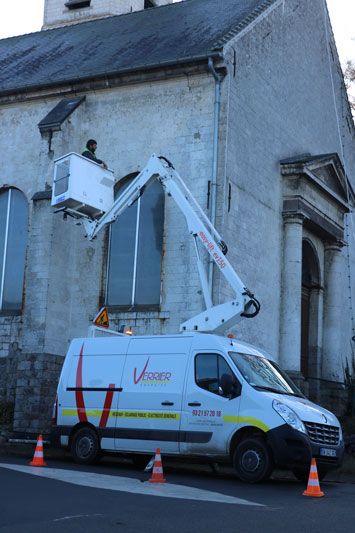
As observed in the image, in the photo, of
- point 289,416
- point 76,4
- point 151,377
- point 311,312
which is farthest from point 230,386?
point 76,4

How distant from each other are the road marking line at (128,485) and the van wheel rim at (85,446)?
4.43ft

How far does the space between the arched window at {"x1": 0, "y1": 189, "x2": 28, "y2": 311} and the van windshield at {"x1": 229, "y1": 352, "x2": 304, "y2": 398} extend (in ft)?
30.8

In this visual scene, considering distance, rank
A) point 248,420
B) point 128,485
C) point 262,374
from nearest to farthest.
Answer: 1. point 128,485
2. point 248,420
3. point 262,374

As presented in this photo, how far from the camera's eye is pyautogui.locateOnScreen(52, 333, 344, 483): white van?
11.5 meters

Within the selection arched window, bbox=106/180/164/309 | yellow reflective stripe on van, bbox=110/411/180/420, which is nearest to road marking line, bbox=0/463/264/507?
yellow reflective stripe on van, bbox=110/411/180/420

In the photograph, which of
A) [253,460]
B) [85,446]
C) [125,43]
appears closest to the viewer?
[253,460]

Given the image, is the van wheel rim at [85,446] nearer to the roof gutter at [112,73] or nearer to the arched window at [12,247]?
the arched window at [12,247]

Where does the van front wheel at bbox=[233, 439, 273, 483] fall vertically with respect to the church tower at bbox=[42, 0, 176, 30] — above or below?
below

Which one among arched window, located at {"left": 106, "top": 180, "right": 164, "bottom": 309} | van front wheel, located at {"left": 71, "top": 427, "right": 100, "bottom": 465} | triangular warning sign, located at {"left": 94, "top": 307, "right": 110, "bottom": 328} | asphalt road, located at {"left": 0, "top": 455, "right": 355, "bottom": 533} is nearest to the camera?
asphalt road, located at {"left": 0, "top": 455, "right": 355, "bottom": 533}

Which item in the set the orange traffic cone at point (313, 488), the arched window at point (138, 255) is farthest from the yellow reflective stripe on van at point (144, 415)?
the arched window at point (138, 255)

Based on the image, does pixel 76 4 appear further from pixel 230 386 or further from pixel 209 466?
pixel 230 386

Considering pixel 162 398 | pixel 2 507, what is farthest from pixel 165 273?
pixel 2 507

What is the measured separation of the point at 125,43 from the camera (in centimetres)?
2284

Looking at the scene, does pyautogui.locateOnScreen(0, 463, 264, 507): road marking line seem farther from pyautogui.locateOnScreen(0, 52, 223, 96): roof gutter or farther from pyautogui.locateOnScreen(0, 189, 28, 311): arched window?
pyautogui.locateOnScreen(0, 52, 223, 96): roof gutter
